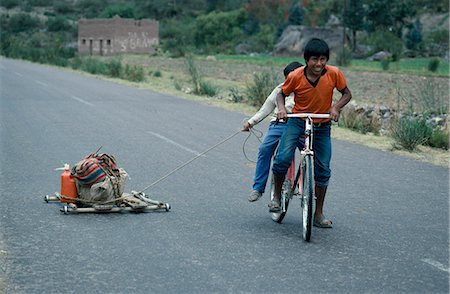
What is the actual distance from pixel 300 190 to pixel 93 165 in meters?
2.19

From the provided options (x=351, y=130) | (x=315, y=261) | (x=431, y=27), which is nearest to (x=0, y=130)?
(x=351, y=130)

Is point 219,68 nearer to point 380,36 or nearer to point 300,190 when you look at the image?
point 380,36

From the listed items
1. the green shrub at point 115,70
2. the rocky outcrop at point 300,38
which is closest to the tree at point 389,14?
the rocky outcrop at point 300,38

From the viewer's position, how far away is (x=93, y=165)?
313 inches

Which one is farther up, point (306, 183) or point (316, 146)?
point (316, 146)

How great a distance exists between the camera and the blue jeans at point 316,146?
7145 mm

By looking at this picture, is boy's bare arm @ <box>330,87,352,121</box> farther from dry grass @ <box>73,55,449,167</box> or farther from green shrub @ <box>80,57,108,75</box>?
green shrub @ <box>80,57,108,75</box>

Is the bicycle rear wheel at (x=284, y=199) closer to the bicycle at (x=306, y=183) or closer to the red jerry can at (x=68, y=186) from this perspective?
the bicycle at (x=306, y=183)

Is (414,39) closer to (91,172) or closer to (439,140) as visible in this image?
(439,140)

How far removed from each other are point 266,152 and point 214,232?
1.11m

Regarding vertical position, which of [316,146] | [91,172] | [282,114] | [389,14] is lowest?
[91,172]

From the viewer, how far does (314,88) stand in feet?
22.9

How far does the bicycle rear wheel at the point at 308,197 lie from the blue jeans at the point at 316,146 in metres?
0.30

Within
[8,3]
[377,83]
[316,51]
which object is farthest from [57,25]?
[316,51]
